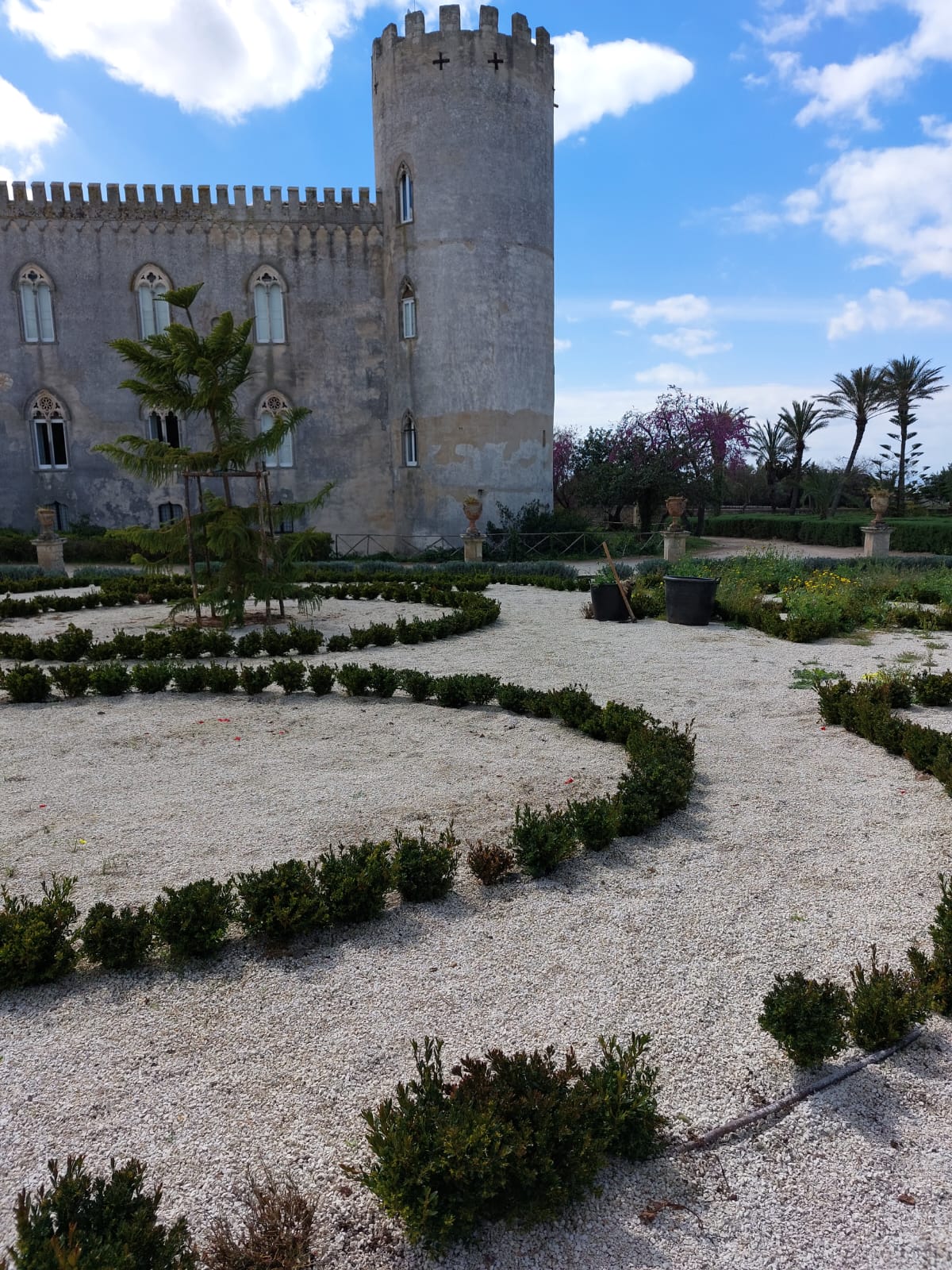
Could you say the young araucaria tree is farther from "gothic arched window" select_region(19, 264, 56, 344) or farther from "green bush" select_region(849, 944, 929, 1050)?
"gothic arched window" select_region(19, 264, 56, 344)

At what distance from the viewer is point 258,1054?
3.04m

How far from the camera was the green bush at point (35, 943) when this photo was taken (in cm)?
340

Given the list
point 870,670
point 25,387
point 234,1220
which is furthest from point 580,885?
point 25,387

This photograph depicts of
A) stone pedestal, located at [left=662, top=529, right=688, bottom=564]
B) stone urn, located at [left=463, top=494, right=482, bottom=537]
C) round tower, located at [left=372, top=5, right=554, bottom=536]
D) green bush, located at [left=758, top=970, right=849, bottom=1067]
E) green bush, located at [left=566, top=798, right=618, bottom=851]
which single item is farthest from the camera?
round tower, located at [left=372, top=5, right=554, bottom=536]

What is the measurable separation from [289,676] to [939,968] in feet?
19.9

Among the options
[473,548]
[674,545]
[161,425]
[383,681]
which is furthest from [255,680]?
[161,425]

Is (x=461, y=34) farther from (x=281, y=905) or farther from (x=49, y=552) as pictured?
(x=281, y=905)

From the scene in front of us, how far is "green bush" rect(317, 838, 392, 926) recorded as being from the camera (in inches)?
153

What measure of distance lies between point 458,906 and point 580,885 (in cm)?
65

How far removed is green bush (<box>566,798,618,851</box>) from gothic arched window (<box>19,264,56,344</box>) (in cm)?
2596

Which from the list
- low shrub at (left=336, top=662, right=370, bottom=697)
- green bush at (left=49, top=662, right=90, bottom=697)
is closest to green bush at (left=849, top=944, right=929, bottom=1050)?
low shrub at (left=336, top=662, right=370, bottom=697)

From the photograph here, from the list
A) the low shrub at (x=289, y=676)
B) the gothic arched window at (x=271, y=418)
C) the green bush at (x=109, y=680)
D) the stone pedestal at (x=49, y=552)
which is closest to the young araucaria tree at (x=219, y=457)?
the green bush at (x=109, y=680)

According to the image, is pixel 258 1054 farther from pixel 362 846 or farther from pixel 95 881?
pixel 95 881

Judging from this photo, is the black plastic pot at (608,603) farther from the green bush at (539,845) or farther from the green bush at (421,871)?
the green bush at (421,871)
